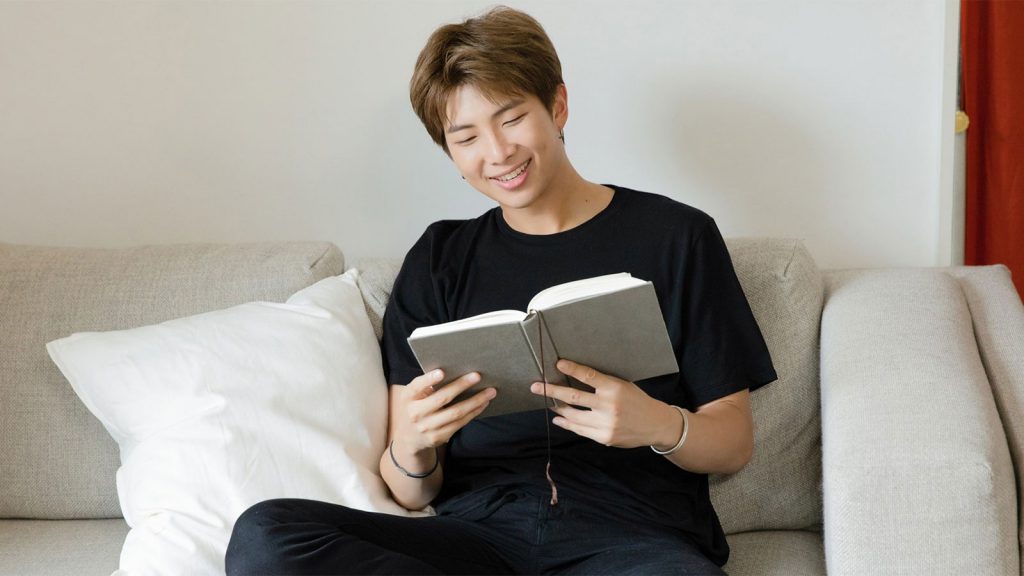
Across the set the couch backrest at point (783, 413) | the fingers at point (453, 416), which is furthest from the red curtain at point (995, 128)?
the fingers at point (453, 416)

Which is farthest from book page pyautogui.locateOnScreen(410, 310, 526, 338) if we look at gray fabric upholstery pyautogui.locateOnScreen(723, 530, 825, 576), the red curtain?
the red curtain

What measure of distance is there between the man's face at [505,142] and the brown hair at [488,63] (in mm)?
18

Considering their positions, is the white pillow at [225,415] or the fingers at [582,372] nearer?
the fingers at [582,372]

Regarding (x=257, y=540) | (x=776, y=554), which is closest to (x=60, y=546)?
(x=257, y=540)

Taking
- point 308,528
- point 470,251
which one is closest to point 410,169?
point 470,251

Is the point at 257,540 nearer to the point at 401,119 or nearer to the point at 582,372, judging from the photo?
the point at 582,372

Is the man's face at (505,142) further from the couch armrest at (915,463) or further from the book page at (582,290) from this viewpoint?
the couch armrest at (915,463)

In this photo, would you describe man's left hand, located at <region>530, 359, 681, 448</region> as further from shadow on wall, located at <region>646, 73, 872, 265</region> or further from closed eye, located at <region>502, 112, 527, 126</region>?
shadow on wall, located at <region>646, 73, 872, 265</region>

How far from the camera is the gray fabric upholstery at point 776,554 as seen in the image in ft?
5.38

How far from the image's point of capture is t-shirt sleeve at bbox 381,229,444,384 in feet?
5.99

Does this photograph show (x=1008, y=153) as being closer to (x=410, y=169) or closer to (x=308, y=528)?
(x=410, y=169)

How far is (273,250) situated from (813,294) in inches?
40.2

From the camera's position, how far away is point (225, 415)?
1.77m

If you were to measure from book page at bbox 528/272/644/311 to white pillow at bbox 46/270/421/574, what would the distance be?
556mm
